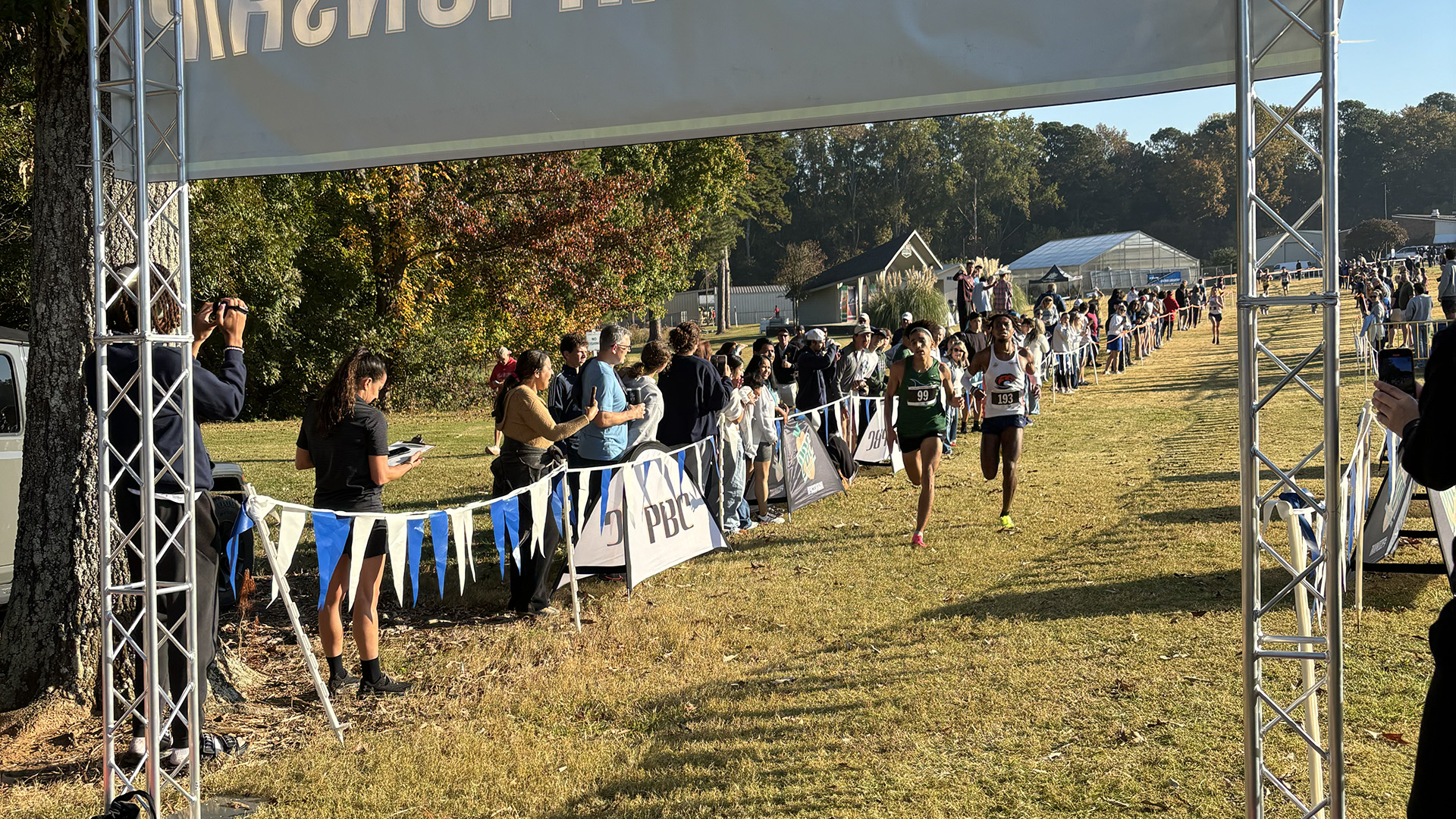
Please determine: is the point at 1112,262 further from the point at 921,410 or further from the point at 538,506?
the point at 538,506

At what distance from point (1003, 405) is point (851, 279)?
2152 inches

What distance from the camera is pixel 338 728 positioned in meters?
5.21

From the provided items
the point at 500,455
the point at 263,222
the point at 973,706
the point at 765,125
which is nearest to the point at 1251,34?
the point at 765,125

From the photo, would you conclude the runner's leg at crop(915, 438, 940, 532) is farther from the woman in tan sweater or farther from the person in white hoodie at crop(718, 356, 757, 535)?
the woman in tan sweater

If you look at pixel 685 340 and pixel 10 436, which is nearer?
pixel 10 436

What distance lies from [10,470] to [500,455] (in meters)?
3.00

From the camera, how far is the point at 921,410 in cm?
886

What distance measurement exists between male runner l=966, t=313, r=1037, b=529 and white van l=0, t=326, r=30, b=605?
663 centimetres

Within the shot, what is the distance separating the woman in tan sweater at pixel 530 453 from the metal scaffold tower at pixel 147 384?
102 inches

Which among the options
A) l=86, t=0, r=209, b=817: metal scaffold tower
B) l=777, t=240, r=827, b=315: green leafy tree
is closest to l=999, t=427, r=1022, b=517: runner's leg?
l=86, t=0, r=209, b=817: metal scaffold tower

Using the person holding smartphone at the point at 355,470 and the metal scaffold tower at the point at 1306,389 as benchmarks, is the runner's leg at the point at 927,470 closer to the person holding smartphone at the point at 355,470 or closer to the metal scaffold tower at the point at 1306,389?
the person holding smartphone at the point at 355,470

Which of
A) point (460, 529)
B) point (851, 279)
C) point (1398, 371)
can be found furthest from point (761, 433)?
point (851, 279)

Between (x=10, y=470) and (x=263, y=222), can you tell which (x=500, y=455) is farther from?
(x=263, y=222)

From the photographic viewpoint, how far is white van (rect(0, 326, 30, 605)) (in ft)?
22.0
